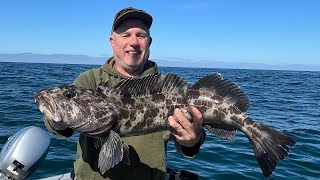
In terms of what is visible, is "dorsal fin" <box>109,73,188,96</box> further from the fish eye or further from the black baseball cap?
the black baseball cap

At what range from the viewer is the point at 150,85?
499 cm

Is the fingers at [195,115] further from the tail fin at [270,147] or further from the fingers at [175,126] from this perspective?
the tail fin at [270,147]

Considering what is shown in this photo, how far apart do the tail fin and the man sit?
2.68 ft

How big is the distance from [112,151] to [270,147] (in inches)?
82.3

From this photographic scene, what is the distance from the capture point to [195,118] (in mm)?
4922

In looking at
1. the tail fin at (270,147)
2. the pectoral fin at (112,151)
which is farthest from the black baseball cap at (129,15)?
the tail fin at (270,147)

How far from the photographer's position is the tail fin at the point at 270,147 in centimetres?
488

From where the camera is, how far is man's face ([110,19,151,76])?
5727 millimetres

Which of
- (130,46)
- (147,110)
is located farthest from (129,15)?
(147,110)

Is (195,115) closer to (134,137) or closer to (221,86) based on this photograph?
(221,86)

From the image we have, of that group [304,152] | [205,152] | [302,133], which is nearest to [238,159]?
[205,152]

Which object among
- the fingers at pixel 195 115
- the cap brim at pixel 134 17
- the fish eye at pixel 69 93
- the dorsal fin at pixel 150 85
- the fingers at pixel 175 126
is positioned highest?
the cap brim at pixel 134 17

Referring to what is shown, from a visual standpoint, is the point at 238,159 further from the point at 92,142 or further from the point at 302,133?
the point at 92,142

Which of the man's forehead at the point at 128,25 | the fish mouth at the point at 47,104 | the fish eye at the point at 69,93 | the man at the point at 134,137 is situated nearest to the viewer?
the fish mouth at the point at 47,104
